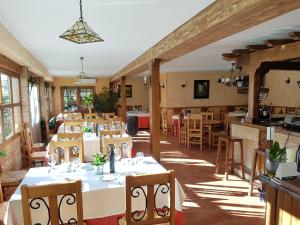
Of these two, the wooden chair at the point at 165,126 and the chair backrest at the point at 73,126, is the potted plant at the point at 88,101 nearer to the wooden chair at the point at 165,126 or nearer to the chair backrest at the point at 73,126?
the wooden chair at the point at 165,126

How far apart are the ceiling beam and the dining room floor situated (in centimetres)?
214

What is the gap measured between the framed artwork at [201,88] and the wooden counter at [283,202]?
26.3ft

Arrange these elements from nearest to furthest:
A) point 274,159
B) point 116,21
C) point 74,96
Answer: point 274,159 → point 116,21 → point 74,96

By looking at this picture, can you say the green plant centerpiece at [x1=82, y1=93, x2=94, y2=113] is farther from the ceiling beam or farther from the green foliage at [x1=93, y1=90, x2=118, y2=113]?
the ceiling beam

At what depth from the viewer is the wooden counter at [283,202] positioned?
1873 mm

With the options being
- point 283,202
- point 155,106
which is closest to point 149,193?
point 283,202

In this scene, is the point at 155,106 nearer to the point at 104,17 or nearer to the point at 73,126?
the point at 104,17

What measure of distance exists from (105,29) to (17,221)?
2.35 meters

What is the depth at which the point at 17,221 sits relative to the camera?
204cm

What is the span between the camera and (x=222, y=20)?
6.70 ft

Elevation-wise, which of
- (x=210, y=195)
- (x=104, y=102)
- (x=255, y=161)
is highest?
(x=104, y=102)

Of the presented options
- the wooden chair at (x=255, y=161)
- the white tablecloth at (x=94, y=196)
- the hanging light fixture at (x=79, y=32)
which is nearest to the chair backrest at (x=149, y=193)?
the white tablecloth at (x=94, y=196)

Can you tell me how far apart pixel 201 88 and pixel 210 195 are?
270 inches

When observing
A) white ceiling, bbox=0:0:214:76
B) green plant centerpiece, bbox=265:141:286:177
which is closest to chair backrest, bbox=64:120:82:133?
white ceiling, bbox=0:0:214:76
